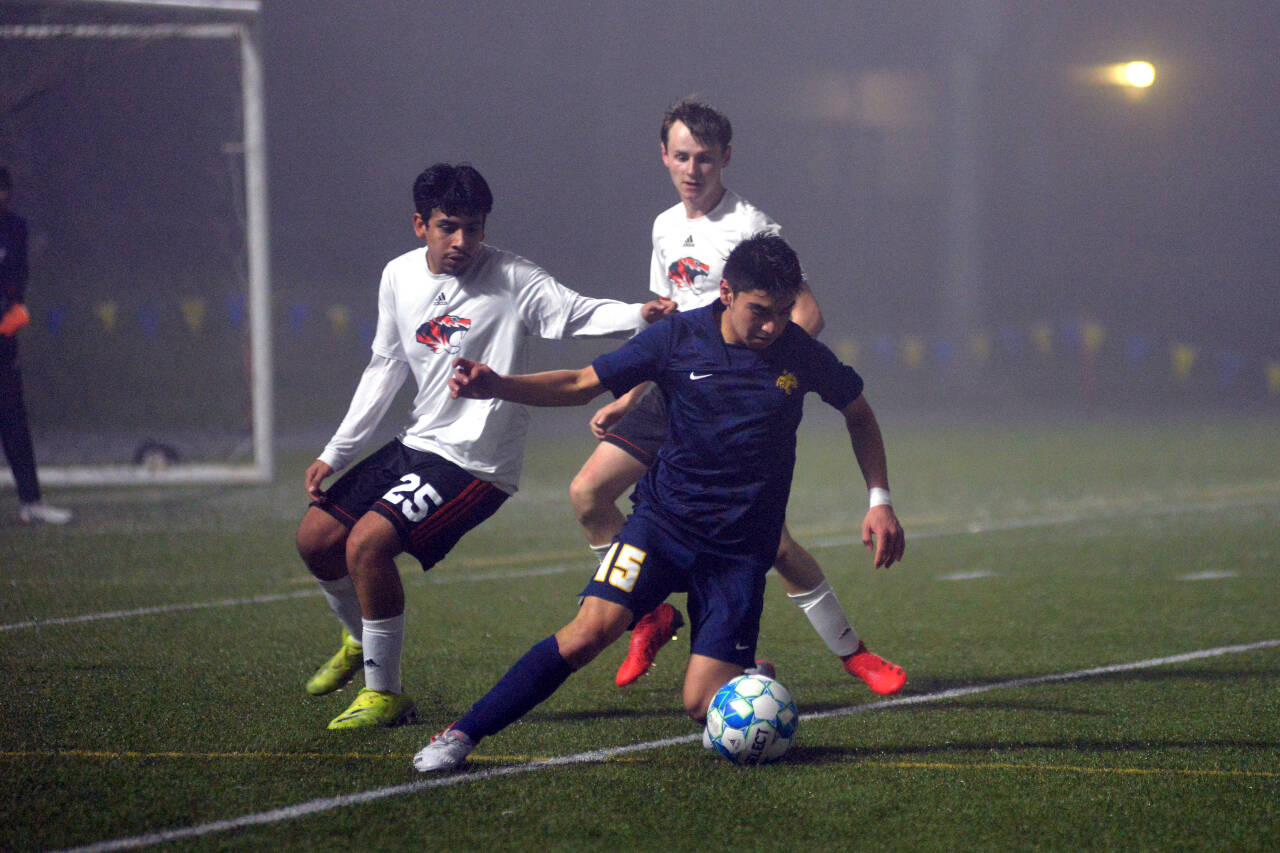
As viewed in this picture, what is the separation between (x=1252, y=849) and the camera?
3.02 meters

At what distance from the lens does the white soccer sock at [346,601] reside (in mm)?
4383

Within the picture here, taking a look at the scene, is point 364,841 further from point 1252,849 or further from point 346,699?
point 1252,849

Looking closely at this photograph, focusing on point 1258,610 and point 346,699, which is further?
point 1258,610

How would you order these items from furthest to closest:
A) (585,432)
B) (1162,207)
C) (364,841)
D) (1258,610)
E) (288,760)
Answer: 1. (1162,207)
2. (585,432)
3. (1258,610)
4. (288,760)
5. (364,841)

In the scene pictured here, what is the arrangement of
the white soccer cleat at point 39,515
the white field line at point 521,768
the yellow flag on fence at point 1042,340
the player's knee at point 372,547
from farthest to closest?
the yellow flag on fence at point 1042,340
the white soccer cleat at point 39,515
the player's knee at point 372,547
the white field line at point 521,768

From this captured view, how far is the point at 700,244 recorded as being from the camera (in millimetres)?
4953

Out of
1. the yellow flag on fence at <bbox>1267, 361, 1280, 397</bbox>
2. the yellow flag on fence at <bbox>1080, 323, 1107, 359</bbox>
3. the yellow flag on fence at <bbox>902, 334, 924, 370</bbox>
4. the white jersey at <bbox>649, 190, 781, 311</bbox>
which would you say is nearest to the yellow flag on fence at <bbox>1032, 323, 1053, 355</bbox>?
the yellow flag on fence at <bbox>1080, 323, 1107, 359</bbox>

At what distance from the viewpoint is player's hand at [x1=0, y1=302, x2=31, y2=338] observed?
8258 mm

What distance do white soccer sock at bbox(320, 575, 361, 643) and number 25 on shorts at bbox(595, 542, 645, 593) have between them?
1.04m

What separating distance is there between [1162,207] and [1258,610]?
24.7 meters

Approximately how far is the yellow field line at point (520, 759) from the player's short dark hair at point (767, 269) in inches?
50.3

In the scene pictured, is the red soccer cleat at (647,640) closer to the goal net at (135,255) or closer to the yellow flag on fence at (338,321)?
the goal net at (135,255)

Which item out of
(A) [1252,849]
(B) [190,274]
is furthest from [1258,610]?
(B) [190,274]

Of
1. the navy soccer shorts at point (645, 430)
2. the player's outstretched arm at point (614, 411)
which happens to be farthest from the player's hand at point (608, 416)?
the navy soccer shorts at point (645, 430)
